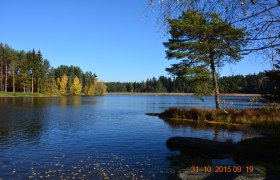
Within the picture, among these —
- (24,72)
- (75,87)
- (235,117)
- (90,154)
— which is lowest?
(90,154)

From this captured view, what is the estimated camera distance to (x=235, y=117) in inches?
961

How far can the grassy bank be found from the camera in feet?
66.4

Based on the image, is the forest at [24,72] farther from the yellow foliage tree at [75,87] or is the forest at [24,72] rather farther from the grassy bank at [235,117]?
the grassy bank at [235,117]

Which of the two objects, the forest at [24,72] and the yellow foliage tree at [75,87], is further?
the yellow foliage tree at [75,87]

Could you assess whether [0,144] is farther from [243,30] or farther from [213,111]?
[213,111]

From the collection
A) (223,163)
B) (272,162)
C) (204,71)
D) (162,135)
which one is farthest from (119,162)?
(204,71)

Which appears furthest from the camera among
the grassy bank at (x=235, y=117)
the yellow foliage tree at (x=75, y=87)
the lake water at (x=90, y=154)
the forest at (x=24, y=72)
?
the yellow foliage tree at (x=75, y=87)

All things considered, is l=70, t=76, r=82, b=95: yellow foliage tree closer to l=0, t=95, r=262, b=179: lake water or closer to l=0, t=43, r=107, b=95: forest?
l=0, t=43, r=107, b=95: forest

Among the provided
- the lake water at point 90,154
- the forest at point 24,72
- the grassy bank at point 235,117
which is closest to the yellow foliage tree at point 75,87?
the forest at point 24,72

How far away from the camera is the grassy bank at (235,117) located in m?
Result: 20.2

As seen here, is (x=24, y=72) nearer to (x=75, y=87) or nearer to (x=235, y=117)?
(x=75, y=87)

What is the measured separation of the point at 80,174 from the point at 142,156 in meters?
3.74

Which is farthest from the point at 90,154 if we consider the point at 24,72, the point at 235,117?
the point at 24,72

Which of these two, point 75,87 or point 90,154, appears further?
point 75,87
